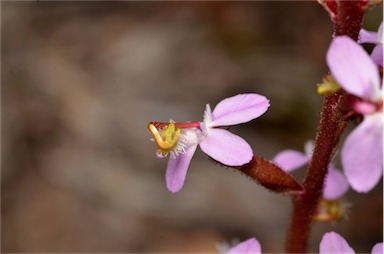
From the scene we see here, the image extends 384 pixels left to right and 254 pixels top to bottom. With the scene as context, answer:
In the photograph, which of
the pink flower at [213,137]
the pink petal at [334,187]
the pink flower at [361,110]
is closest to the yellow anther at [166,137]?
the pink flower at [213,137]

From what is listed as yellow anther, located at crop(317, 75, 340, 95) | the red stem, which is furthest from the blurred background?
yellow anther, located at crop(317, 75, 340, 95)

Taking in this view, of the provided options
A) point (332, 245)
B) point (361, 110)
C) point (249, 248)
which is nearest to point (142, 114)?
point (249, 248)

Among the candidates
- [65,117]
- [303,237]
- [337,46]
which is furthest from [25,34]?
[337,46]

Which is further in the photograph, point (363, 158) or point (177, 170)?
point (177, 170)

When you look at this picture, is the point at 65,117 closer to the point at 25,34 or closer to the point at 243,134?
the point at 25,34

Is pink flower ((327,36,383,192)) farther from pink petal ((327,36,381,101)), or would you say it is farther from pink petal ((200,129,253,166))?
pink petal ((200,129,253,166))

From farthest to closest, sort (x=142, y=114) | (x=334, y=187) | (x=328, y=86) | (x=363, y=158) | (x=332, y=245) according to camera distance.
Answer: (x=142, y=114) → (x=334, y=187) → (x=332, y=245) → (x=328, y=86) → (x=363, y=158)

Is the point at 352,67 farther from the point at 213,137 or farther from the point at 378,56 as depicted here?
the point at 213,137
